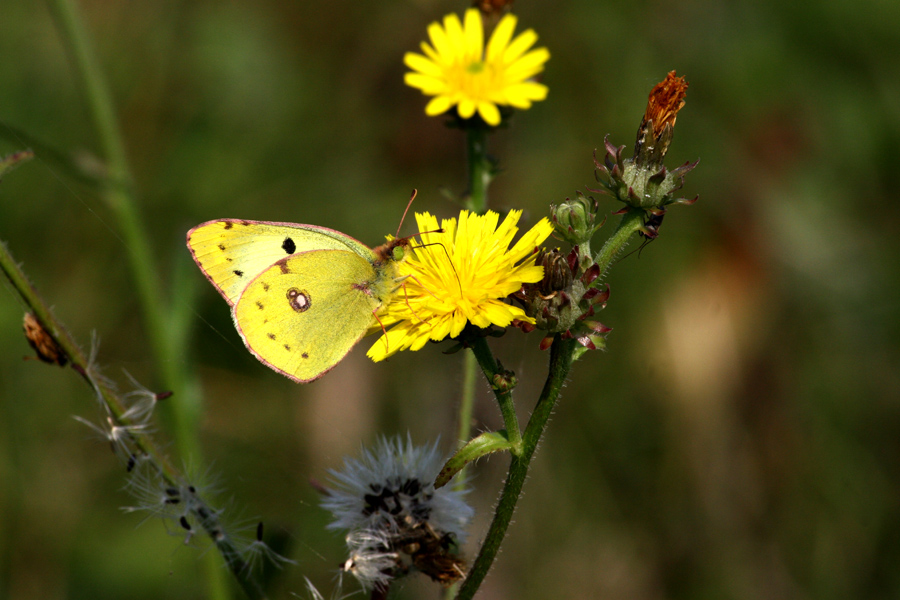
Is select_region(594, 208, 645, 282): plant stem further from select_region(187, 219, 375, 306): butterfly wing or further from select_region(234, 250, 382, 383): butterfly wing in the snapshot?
select_region(187, 219, 375, 306): butterfly wing

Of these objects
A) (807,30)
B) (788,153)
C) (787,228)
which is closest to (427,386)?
(787,228)

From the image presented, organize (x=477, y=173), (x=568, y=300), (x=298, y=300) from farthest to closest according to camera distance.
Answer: (x=477, y=173) < (x=298, y=300) < (x=568, y=300)

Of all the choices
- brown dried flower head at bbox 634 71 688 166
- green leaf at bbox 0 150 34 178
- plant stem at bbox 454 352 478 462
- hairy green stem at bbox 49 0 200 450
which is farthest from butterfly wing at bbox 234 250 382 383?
brown dried flower head at bbox 634 71 688 166

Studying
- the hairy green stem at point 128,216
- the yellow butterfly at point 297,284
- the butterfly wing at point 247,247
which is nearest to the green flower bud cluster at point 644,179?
the yellow butterfly at point 297,284

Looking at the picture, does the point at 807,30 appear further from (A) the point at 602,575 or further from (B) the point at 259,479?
(B) the point at 259,479

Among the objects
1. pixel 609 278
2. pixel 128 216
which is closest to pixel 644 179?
pixel 128 216

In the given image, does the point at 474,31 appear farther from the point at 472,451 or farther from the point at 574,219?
the point at 472,451
